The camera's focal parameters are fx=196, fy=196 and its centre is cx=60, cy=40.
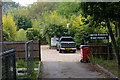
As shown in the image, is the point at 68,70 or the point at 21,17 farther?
the point at 21,17

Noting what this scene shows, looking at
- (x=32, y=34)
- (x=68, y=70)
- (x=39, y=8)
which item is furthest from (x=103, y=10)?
(x=39, y=8)

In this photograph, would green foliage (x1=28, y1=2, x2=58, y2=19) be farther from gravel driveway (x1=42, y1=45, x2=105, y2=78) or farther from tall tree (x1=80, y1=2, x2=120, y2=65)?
tall tree (x1=80, y1=2, x2=120, y2=65)

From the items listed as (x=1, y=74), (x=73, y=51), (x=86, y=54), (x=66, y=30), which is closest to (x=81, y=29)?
(x=73, y=51)

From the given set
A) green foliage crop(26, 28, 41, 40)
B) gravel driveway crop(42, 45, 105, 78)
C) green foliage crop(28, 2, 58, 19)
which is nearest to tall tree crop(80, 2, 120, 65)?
gravel driveway crop(42, 45, 105, 78)

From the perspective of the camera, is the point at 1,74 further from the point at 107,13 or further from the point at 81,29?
the point at 81,29

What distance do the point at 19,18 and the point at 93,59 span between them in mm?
36414

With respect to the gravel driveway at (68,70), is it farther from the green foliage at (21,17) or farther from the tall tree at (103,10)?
the green foliage at (21,17)

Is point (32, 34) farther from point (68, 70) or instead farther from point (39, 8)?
point (68, 70)

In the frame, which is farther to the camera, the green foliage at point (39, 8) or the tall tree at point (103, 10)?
the green foliage at point (39, 8)

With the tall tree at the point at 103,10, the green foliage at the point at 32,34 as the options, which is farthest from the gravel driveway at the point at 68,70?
the green foliage at the point at 32,34

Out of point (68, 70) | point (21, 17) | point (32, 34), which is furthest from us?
point (21, 17)

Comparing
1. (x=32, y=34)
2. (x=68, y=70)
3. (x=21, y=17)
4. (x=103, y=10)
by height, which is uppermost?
(x=21, y=17)

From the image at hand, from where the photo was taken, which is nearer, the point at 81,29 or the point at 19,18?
the point at 81,29

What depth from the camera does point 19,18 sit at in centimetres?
4744
